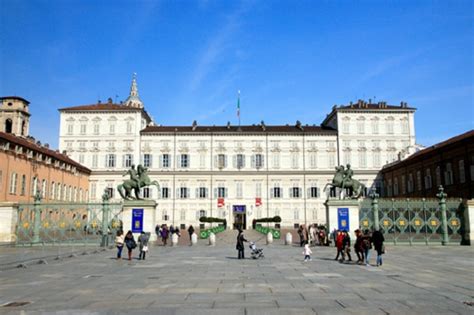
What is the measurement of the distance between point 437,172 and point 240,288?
46.1 m

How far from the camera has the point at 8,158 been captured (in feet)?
144

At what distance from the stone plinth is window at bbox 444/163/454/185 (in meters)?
43.1

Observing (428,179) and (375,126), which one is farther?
(375,126)

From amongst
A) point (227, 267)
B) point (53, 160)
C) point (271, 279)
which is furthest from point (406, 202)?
point (53, 160)

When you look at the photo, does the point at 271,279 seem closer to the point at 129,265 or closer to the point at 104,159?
the point at 129,265

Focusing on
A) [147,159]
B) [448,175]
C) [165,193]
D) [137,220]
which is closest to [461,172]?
[448,175]

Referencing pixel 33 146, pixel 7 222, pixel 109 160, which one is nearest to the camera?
pixel 7 222

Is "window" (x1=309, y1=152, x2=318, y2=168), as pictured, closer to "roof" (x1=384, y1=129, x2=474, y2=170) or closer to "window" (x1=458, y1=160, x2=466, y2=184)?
"roof" (x1=384, y1=129, x2=474, y2=170)

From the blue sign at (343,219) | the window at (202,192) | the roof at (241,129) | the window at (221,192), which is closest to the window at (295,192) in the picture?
the roof at (241,129)

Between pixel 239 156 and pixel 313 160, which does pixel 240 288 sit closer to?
pixel 239 156

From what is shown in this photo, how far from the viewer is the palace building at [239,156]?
65125 mm

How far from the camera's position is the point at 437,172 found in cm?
5012

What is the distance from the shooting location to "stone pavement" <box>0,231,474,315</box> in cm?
832

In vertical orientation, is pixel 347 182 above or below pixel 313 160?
below
